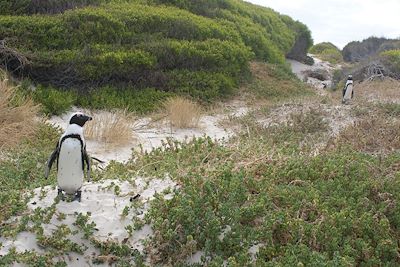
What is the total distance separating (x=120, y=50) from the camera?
1374 cm

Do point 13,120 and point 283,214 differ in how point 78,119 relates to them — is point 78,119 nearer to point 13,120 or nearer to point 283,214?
point 283,214

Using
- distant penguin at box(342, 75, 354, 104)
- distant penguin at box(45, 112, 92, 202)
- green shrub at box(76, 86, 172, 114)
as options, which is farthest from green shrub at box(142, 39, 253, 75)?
distant penguin at box(45, 112, 92, 202)

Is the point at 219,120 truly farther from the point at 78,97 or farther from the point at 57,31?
the point at 57,31

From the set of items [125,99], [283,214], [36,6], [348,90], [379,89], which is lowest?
[125,99]

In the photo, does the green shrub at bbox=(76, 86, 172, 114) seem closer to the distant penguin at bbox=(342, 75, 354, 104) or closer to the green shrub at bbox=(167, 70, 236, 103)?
the green shrub at bbox=(167, 70, 236, 103)

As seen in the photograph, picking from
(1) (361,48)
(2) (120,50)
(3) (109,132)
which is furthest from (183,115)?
(1) (361,48)

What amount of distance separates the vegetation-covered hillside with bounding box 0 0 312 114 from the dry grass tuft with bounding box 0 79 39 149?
2493 mm

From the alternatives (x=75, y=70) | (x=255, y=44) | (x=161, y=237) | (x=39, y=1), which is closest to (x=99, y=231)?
(x=161, y=237)

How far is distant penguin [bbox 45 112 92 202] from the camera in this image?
480 cm

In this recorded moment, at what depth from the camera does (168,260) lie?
4.20 metres

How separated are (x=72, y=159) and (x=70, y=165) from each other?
0.19 ft

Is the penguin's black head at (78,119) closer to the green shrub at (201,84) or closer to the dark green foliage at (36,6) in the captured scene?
the green shrub at (201,84)

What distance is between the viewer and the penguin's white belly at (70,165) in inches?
189

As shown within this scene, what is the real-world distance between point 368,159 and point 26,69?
9.06 m
